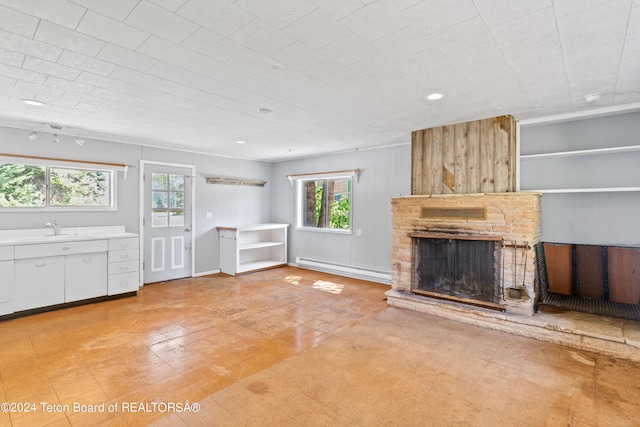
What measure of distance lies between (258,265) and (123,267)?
2565mm

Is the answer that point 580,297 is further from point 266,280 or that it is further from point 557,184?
point 266,280

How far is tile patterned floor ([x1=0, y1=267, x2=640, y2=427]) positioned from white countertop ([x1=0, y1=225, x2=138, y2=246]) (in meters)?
0.93

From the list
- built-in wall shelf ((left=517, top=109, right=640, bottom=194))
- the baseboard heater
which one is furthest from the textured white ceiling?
the baseboard heater

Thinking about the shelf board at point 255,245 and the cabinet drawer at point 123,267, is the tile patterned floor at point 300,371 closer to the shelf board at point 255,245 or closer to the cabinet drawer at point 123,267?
the cabinet drawer at point 123,267

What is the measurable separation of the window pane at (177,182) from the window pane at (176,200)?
93 millimetres

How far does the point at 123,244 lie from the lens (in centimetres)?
454

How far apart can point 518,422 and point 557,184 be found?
2912mm

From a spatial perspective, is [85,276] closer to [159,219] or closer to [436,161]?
[159,219]

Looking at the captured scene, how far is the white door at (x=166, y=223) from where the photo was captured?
5.30m

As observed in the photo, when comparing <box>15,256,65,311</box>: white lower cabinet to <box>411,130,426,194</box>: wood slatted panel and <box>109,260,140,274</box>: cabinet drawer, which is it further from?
<box>411,130,426,194</box>: wood slatted panel

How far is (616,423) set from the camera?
192cm

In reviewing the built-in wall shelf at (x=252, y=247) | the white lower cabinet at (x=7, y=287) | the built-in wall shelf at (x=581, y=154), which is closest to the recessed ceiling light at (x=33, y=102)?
the white lower cabinet at (x=7, y=287)

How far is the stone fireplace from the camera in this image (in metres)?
3.39

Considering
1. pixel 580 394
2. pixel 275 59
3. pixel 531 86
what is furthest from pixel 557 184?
pixel 275 59
